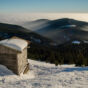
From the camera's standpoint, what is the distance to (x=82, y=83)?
39.8 feet

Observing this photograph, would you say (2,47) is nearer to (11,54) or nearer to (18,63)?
(11,54)

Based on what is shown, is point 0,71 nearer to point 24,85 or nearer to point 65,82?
point 24,85

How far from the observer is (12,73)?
16.3m

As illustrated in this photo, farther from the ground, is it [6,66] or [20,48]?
[20,48]

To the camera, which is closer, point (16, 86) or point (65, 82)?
point (16, 86)

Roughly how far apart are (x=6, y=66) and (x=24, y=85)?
19.8 ft

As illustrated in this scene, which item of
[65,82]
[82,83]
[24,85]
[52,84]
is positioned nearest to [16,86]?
[24,85]

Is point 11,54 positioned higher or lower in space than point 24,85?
higher

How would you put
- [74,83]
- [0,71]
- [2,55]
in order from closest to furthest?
[74,83], [0,71], [2,55]

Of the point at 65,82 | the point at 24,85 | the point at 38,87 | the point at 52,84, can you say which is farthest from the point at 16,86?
the point at 65,82

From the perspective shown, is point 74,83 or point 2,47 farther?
point 2,47

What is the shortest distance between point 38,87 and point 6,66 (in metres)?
6.89

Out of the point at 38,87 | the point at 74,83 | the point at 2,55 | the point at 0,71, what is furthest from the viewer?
the point at 2,55

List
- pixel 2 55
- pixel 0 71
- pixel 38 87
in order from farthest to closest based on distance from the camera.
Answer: pixel 2 55 → pixel 0 71 → pixel 38 87
